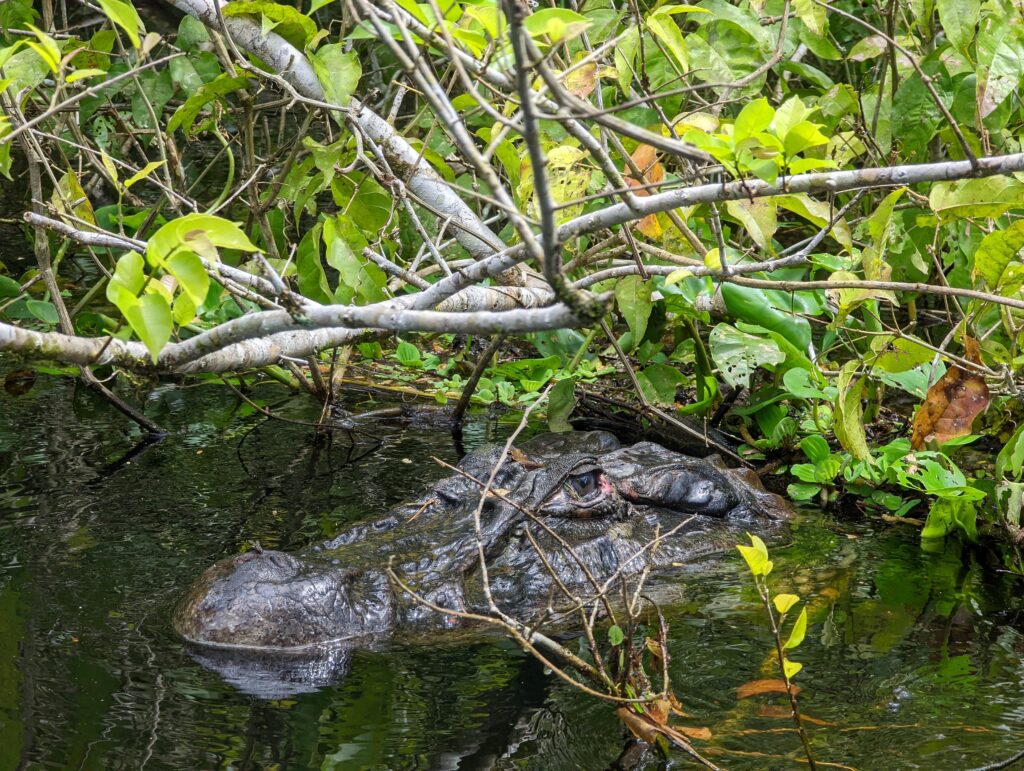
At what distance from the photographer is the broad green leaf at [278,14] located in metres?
3.83

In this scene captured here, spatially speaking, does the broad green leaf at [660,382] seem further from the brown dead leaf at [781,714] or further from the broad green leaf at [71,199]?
the broad green leaf at [71,199]

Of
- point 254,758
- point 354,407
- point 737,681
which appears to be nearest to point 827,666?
point 737,681

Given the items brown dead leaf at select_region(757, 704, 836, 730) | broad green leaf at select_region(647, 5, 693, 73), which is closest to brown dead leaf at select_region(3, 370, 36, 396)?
broad green leaf at select_region(647, 5, 693, 73)

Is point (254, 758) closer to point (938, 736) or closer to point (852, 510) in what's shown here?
point (938, 736)

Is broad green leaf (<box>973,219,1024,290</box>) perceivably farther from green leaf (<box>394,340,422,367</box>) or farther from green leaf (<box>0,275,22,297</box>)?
green leaf (<box>0,275,22,297</box>)

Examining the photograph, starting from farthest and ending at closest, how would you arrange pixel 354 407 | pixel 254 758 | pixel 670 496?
pixel 354 407
pixel 670 496
pixel 254 758

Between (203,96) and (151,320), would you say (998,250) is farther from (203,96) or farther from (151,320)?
(203,96)

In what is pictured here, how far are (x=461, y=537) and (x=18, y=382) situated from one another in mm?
2838

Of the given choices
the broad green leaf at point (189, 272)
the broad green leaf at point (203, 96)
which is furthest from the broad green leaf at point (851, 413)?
the broad green leaf at point (203, 96)

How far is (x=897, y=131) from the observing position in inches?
173

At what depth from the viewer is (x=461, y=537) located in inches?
139

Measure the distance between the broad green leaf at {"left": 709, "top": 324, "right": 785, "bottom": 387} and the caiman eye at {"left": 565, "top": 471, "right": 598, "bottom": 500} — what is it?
643mm

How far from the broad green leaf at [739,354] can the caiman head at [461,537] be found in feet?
1.10

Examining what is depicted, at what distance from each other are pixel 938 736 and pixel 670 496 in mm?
1408
